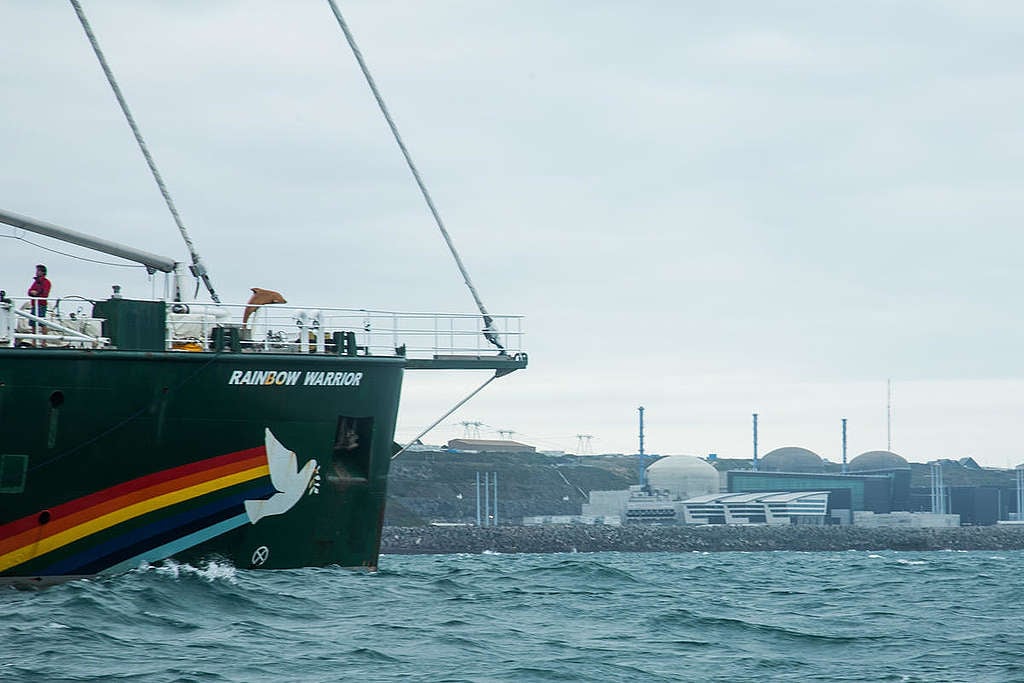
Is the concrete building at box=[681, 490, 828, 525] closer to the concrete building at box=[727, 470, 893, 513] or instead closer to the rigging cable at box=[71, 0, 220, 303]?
the concrete building at box=[727, 470, 893, 513]

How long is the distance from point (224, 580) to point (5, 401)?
4.59 metres

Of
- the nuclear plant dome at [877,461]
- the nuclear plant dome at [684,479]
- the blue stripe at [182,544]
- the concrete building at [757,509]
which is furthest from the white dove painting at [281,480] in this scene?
the nuclear plant dome at [877,461]

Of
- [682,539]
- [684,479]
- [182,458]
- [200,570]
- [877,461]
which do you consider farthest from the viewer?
[877,461]

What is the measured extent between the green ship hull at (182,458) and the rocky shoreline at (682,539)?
300 feet

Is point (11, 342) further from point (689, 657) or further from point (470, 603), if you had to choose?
point (689, 657)

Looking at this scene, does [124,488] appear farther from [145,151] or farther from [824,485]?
[824,485]

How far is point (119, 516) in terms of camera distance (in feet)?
71.5

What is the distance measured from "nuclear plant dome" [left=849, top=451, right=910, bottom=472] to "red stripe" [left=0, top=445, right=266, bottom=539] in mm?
173622

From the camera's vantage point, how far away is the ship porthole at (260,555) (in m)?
23.2

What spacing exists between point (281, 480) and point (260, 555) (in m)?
1.37

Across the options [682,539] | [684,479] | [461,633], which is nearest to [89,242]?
[461,633]

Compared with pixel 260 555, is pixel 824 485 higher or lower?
higher

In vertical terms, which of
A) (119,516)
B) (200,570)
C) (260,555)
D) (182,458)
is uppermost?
(182,458)

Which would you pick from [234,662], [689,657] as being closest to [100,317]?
[234,662]
